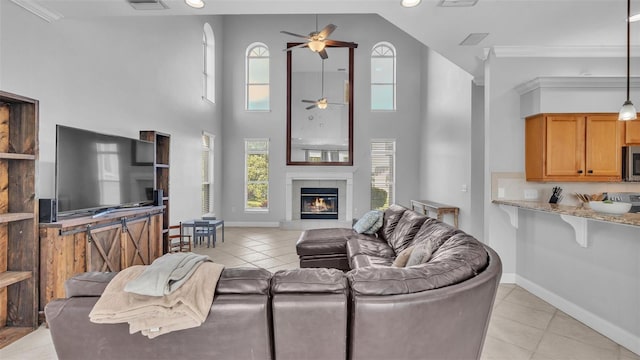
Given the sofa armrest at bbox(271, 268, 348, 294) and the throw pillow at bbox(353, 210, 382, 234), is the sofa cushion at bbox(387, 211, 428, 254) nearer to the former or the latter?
the throw pillow at bbox(353, 210, 382, 234)

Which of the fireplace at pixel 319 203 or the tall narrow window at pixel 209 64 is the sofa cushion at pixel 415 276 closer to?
the fireplace at pixel 319 203

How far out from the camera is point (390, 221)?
4.11 meters

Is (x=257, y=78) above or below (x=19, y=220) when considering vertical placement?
above

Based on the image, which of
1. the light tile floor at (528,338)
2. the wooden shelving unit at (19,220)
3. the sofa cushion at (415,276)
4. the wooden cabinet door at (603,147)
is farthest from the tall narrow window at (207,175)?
the wooden cabinet door at (603,147)

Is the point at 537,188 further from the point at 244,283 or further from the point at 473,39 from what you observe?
the point at 244,283

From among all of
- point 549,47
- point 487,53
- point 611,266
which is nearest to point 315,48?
point 487,53

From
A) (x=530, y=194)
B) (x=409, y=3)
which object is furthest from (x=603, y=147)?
(x=409, y=3)

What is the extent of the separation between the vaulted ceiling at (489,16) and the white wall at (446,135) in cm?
137

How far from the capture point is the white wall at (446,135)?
5082 mm

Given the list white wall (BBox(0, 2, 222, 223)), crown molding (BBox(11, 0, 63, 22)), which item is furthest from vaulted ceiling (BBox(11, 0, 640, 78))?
white wall (BBox(0, 2, 222, 223))

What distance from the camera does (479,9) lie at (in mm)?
2932

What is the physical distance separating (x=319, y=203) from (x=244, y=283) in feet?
22.3

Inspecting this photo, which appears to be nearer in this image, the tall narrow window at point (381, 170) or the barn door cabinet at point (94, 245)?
the barn door cabinet at point (94, 245)

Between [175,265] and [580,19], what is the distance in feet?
13.4
